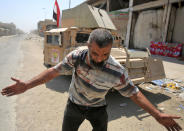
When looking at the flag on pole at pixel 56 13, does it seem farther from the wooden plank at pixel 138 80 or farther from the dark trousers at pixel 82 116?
the dark trousers at pixel 82 116

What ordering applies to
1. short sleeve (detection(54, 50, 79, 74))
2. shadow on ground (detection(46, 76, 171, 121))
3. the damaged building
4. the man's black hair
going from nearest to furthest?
1. the man's black hair
2. short sleeve (detection(54, 50, 79, 74))
3. shadow on ground (detection(46, 76, 171, 121))
4. the damaged building

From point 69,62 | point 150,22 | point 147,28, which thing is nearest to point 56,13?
point 69,62

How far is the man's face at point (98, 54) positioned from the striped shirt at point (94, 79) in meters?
0.05

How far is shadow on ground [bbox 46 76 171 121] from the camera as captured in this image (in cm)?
317

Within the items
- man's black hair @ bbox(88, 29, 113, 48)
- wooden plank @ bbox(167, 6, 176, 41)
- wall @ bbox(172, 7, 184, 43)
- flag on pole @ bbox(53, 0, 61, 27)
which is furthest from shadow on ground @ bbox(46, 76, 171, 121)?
wooden plank @ bbox(167, 6, 176, 41)

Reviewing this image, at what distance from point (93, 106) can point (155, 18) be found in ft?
49.4

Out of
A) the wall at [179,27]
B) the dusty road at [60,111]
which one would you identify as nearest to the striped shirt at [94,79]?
the dusty road at [60,111]

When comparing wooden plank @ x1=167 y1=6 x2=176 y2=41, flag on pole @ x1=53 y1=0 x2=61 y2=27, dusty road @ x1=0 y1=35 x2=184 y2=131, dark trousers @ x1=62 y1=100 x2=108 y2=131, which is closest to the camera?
dark trousers @ x1=62 y1=100 x2=108 y2=131

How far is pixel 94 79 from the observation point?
1288 millimetres

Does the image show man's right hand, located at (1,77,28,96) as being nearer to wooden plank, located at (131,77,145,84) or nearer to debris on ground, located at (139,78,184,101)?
wooden plank, located at (131,77,145,84)

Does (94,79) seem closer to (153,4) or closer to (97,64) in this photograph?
(97,64)

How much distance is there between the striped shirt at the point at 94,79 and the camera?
1.26 metres

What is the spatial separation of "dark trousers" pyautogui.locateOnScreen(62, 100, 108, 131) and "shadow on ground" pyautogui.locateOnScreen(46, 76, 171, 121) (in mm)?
1533

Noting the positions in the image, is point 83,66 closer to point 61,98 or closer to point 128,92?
point 128,92
